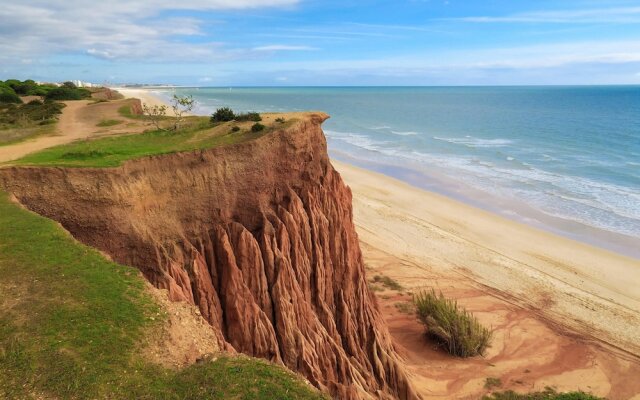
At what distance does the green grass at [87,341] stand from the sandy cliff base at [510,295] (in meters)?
13.6

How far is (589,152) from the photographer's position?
77.2m

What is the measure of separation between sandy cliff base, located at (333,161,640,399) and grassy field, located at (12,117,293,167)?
1430 cm

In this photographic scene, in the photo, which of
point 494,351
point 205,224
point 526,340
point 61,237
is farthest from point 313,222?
point 526,340

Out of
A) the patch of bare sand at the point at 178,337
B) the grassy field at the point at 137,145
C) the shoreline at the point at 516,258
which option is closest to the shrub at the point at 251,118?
the grassy field at the point at 137,145

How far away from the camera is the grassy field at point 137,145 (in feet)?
53.8

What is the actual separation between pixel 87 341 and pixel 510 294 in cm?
2910

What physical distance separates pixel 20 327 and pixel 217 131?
11774 millimetres

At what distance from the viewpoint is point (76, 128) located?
26500 mm

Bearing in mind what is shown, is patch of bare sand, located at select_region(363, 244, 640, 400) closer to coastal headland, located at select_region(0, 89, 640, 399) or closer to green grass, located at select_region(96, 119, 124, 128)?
coastal headland, located at select_region(0, 89, 640, 399)

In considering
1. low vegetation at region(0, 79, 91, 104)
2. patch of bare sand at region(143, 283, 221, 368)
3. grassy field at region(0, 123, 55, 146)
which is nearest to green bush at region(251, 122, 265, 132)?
patch of bare sand at region(143, 283, 221, 368)

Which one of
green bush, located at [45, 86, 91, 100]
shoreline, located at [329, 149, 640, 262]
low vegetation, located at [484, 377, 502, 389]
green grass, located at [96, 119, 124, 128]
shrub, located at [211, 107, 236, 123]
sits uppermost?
green bush, located at [45, 86, 91, 100]

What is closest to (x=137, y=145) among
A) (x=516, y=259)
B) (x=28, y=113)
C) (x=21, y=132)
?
(x=21, y=132)

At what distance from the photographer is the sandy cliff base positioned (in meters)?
23.4

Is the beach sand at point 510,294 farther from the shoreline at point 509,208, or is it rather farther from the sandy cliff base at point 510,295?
the shoreline at point 509,208
